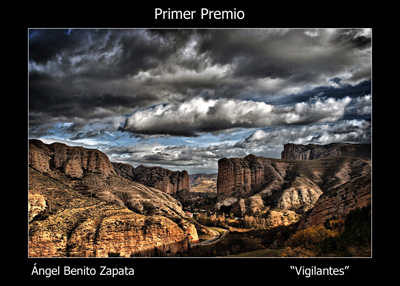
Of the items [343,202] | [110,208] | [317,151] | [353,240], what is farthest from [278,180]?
[353,240]

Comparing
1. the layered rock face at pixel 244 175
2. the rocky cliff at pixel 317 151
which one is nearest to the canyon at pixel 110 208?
the layered rock face at pixel 244 175

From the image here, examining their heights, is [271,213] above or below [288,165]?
below

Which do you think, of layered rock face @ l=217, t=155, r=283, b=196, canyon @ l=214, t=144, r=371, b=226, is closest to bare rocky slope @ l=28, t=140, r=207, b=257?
canyon @ l=214, t=144, r=371, b=226

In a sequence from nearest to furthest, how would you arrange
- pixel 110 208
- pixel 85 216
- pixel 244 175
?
1. pixel 85 216
2. pixel 110 208
3. pixel 244 175

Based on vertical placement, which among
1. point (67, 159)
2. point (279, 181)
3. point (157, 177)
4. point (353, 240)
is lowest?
point (157, 177)

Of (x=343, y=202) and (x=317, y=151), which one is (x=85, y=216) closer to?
(x=343, y=202)
